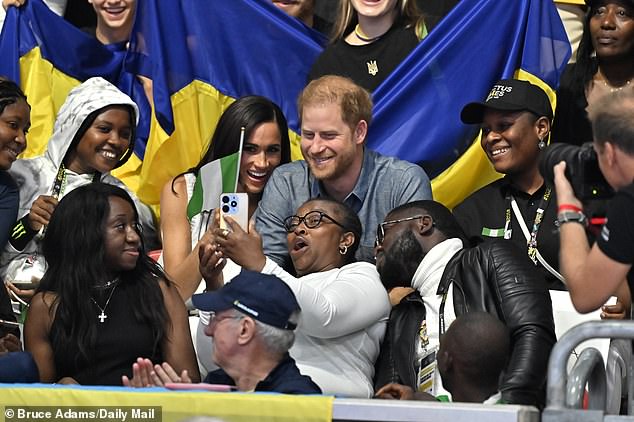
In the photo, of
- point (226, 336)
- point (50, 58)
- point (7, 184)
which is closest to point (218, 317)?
point (226, 336)

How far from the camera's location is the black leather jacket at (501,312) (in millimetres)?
5641

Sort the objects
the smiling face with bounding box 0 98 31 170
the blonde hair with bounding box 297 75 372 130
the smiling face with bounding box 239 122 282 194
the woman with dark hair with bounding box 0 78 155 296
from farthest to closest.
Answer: the woman with dark hair with bounding box 0 78 155 296 → the smiling face with bounding box 239 122 282 194 → the smiling face with bounding box 0 98 31 170 → the blonde hair with bounding box 297 75 372 130

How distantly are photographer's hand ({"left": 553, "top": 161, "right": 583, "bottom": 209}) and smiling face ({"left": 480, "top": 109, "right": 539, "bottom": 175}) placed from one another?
6.72 ft

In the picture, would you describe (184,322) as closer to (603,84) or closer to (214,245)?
(214,245)

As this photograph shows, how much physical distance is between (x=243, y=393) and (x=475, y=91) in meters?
3.38

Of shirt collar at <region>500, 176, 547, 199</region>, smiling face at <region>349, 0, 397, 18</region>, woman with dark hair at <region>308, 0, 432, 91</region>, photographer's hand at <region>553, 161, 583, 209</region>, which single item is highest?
smiling face at <region>349, 0, 397, 18</region>

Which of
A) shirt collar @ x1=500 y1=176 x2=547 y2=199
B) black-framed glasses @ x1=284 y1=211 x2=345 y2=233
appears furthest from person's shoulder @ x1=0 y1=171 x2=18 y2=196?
shirt collar @ x1=500 y1=176 x2=547 y2=199

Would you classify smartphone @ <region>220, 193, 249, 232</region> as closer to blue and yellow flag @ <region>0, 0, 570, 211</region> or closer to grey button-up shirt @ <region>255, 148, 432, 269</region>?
grey button-up shirt @ <region>255, 148, 432, 269</region>

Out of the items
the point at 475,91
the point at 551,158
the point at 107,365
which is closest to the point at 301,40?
the point at 475,91

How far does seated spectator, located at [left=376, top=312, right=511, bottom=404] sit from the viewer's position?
527 centimetres

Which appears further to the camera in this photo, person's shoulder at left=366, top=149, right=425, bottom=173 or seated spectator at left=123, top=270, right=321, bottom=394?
person's shoulder at left=366, top=149, right=425, bottom=173

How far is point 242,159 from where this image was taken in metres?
7.39

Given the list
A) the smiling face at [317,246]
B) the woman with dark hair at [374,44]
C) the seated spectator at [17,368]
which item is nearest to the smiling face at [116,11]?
the woman with dark hair at [374,44]

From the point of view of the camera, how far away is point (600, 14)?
24.6ft
